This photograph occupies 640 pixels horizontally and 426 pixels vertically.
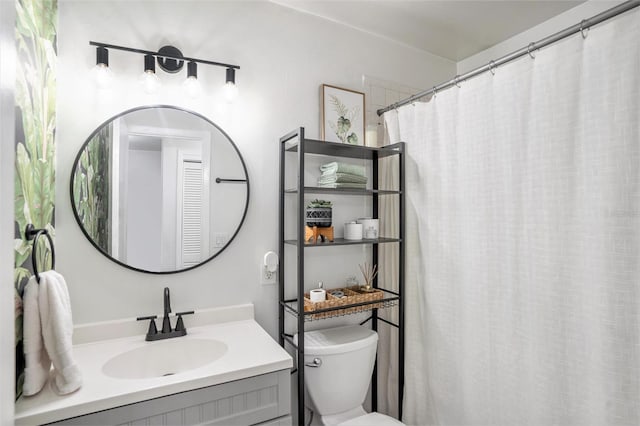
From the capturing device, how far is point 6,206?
693 mm

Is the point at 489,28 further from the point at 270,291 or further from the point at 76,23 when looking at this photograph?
the point at 76,23

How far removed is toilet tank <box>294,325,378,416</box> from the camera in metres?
1.59

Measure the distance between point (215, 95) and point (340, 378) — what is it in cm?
150

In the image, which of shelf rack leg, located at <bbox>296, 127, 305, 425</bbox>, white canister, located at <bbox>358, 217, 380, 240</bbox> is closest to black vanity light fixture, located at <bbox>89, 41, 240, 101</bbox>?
shelf rack leg, located at <bbox>296, 127, 305, 425</bbox>

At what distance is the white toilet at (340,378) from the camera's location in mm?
1585

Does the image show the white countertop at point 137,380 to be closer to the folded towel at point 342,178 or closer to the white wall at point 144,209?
the white wall at point 144,209

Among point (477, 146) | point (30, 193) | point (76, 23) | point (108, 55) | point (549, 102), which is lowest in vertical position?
point (30, 193)

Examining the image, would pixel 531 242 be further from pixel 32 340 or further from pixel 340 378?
pixel 32 340

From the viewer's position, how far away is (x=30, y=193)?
1051mm

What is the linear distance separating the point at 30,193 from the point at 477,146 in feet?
5.65

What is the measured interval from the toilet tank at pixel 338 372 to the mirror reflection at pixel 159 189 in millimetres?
702

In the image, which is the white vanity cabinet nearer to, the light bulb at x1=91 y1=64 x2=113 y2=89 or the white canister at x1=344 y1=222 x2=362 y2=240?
the white canister at x1=344 y1=222 x2=362 y2=240

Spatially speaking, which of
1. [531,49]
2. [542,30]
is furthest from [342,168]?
[542,30]

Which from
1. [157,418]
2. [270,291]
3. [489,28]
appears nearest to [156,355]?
[157,418]
